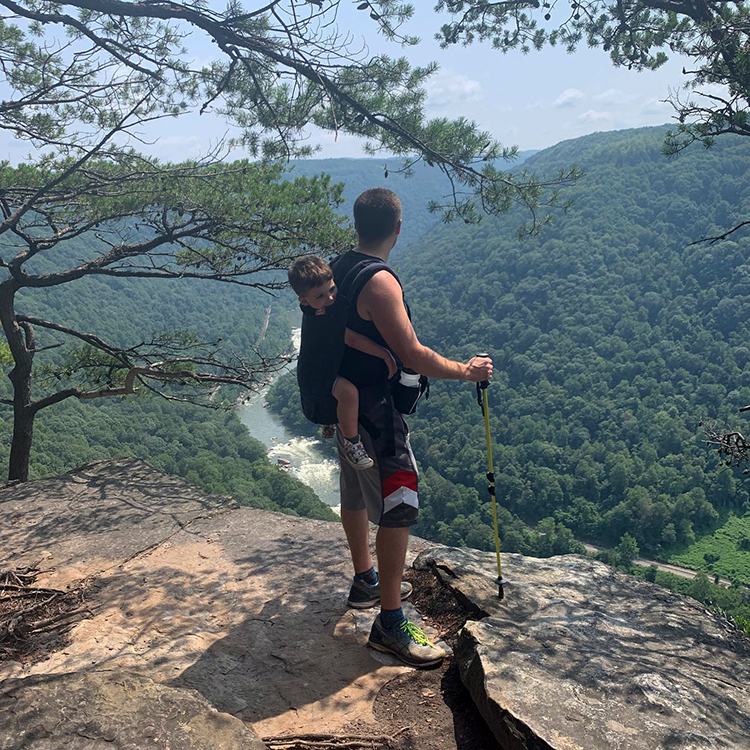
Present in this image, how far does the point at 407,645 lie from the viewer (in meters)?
2.10

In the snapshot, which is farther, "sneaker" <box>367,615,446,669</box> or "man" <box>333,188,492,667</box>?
"sneaker" <box>367,615,446,669</box>

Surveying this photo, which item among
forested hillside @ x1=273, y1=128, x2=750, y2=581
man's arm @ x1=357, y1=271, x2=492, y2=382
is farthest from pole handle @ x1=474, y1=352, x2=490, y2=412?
forested hillside @ x1=273, y1=128, x2=750, y2=581

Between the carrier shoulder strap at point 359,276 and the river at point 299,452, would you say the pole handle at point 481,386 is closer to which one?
the carrier shoulder strap at point 359,276

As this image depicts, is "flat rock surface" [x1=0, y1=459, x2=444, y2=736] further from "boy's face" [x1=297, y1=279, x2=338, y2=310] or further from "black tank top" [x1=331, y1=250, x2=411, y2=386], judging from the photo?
"boy's face" [x1=297, y1=279, x2=338, y2=310]

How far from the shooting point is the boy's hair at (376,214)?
2000mm

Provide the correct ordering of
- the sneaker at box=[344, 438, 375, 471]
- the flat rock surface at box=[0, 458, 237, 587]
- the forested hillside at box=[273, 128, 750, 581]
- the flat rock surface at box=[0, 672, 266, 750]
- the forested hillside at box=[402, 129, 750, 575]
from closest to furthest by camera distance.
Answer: the flat rock surface at box=[0, 672, 266, 750]
the sneaker at box=[344, 438, 375, 471]
the flat rock surface at box=[0, 458, 237, 587]
the forested hillside at box=[273, 128, 750, 581]
the forested hillside at box=[402, 129, 750, 575]

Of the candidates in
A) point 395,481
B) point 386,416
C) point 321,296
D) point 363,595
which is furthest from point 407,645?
point 321,296

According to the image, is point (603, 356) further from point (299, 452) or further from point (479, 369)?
point (479, 369)

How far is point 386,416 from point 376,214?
69 centimetres

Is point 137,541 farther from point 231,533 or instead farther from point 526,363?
point 526,363

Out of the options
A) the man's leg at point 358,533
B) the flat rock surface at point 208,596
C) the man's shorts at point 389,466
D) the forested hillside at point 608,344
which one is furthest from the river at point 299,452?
the man's shorts at point 389,466

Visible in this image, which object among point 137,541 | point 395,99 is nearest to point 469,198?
point 395,99

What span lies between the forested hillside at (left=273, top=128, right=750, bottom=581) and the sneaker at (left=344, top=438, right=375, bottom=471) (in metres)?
29.3

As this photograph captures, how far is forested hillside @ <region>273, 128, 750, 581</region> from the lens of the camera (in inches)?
1481
